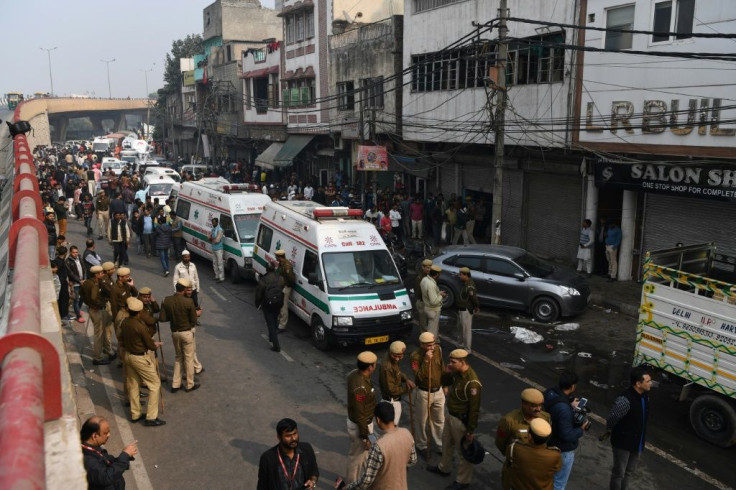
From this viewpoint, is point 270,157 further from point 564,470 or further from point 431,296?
point 564,470

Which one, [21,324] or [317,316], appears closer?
[21,324]

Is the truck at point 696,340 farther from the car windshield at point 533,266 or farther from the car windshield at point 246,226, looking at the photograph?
the car windshield at point 246,226

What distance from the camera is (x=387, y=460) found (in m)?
5.25

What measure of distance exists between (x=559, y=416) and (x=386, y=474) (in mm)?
1975

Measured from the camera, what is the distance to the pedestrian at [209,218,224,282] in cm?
1664

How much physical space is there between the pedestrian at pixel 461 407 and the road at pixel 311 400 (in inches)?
19.0

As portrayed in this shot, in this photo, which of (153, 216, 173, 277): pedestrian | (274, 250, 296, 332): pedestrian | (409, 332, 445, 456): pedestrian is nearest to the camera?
(409, 332, 445, 456): pedestrian

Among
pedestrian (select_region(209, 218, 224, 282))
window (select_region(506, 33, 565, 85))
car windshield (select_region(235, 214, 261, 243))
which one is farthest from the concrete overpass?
window (select_region(506, 33, 565, 85))

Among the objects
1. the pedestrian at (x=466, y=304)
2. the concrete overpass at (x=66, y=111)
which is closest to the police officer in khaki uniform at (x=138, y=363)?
the pedestrian at (x=466, y=304)

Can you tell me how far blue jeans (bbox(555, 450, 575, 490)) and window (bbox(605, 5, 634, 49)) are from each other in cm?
1226

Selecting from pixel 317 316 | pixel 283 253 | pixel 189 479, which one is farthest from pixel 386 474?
pixel 283 253

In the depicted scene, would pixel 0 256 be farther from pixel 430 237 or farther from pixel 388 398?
pixel 430 237

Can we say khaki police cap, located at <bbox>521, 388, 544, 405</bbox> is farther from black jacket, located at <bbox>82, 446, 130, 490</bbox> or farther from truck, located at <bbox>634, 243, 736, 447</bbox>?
truck, located at <bbox>634, 243, 736, 447</bbox>

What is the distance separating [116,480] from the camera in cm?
530
